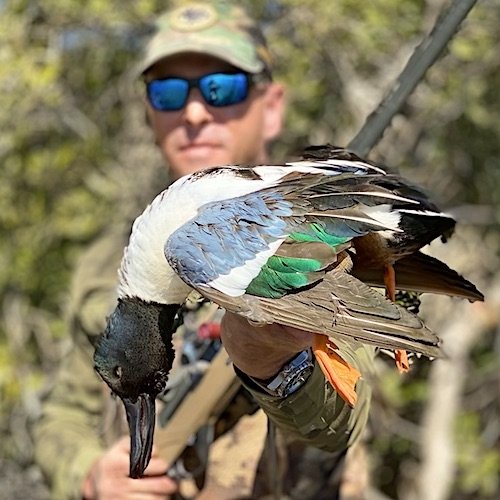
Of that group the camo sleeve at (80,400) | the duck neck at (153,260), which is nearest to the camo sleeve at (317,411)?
the duck neck at (153,260)

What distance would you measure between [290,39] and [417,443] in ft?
6.45

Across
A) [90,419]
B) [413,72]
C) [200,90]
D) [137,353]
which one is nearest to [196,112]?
[200,90]

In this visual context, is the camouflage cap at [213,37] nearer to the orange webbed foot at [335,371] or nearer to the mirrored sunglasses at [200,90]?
the mirrored sunglasses at [200,90]

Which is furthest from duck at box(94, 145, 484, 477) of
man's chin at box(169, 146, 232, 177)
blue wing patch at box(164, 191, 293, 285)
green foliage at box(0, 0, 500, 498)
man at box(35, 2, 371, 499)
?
green foliage at box(0, 0, 500, 498)

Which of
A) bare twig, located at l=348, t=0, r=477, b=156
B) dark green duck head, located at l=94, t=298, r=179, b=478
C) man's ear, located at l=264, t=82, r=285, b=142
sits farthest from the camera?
man's ear, located at l=264, t=82, r=285, b=142

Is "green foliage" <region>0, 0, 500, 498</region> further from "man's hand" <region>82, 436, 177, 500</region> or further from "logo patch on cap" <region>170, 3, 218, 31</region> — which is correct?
"man's hand" <region>82, 436, 177, 500</region>

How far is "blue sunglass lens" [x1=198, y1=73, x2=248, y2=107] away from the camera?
200cm

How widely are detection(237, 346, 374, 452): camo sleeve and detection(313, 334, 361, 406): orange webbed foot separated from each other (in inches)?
3.2

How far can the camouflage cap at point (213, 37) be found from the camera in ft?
6.59

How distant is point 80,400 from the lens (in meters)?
2.08

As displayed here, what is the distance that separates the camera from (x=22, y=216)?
3922 mm

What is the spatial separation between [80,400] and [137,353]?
88 centimetres

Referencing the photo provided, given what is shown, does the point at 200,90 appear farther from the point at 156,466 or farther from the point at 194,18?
Answer: the point at 156,466

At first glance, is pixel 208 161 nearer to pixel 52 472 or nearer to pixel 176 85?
pixel 176 85
